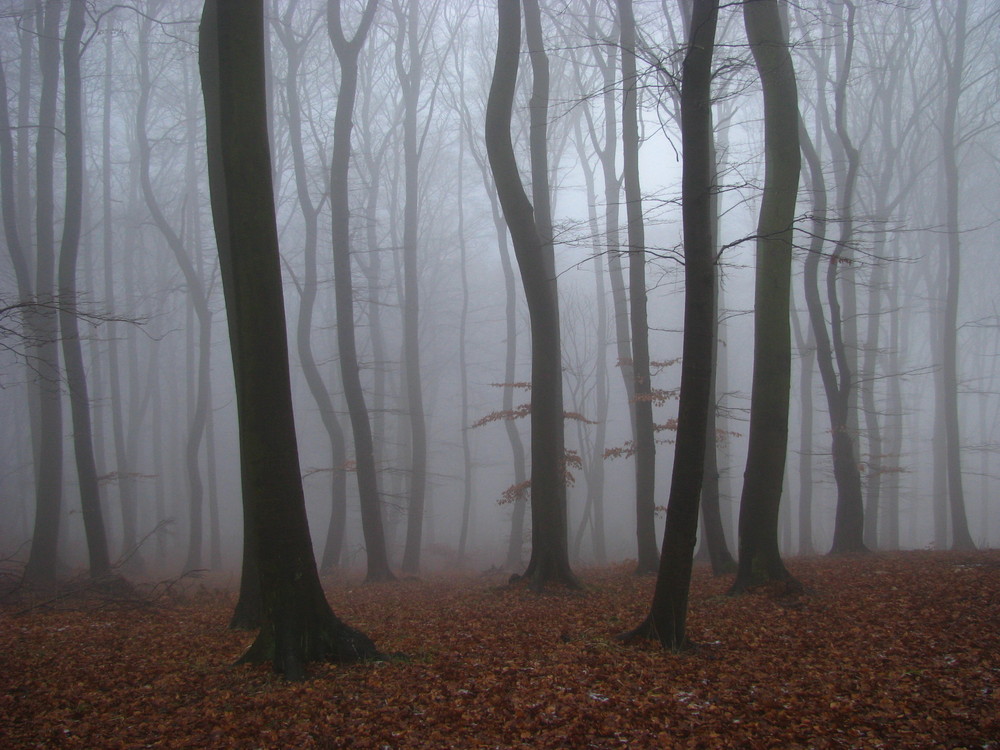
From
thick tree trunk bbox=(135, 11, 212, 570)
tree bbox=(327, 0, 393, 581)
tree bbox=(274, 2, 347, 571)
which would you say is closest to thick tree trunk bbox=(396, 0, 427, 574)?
tree bbox=(274, 2, 347, 571)

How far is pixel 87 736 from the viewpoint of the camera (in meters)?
4.22

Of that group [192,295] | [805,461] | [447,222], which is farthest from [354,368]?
[447,222]

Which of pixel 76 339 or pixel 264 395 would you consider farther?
pixel 76 339

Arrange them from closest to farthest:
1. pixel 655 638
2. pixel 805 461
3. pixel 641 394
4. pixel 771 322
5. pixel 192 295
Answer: pixel 655 638, pixel 771 322, pixel 641 394, pixel 805 461, pixel 192 295

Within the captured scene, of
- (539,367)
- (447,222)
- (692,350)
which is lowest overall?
(539,367)

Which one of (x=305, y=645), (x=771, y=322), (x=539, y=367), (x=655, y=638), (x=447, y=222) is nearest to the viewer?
(x=305, y=645)

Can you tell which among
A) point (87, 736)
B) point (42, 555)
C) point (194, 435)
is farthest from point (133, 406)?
point (87, 736)

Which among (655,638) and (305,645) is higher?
(305,645)

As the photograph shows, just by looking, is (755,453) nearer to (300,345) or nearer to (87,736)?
(87,736)

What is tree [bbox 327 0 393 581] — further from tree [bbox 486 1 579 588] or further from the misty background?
tree [bbox 486 1 579 588]

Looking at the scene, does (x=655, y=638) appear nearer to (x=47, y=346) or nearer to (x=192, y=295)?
(x=47, y=346)

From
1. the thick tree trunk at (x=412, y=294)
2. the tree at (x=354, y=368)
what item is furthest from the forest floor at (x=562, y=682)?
the thick tree trunk at (x=412, y=294)

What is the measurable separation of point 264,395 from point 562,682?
10.5 ft

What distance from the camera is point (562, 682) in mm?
4816
